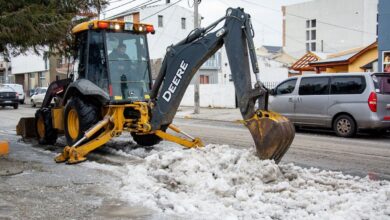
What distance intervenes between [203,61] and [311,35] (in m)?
43.2

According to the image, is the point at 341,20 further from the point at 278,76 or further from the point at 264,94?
the point at 264,94

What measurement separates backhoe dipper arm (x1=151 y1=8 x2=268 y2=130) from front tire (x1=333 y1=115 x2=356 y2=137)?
693 centimetres

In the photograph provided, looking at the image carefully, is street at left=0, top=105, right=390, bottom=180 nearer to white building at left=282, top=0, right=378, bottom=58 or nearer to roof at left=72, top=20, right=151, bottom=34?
roof at left=72, top=20, right=151, bottom=34

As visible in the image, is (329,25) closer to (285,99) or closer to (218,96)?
(218,96)

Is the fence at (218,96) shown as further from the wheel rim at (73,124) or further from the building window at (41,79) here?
the building window at (41,79)

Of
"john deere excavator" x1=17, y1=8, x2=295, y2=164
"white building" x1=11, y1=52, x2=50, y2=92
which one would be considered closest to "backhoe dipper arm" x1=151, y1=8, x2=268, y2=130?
"john deere excavator" x1=17, y1=8, x2=295, y2=164

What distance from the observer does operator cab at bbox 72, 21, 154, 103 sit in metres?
10.4

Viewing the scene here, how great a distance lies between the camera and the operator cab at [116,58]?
10367mm

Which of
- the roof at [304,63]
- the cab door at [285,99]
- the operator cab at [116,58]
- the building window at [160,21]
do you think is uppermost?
the building window at [160,21]

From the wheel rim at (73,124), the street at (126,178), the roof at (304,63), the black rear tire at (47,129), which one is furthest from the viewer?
the roof at (304,63)

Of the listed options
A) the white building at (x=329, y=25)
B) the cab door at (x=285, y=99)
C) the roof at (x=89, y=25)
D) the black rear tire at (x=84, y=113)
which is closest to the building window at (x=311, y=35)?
the white building at (x=329, y=25)

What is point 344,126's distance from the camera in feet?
47.7

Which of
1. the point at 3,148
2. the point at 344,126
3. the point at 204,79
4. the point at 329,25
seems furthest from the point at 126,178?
the point at 329,25

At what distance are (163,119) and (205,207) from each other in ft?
12.1
